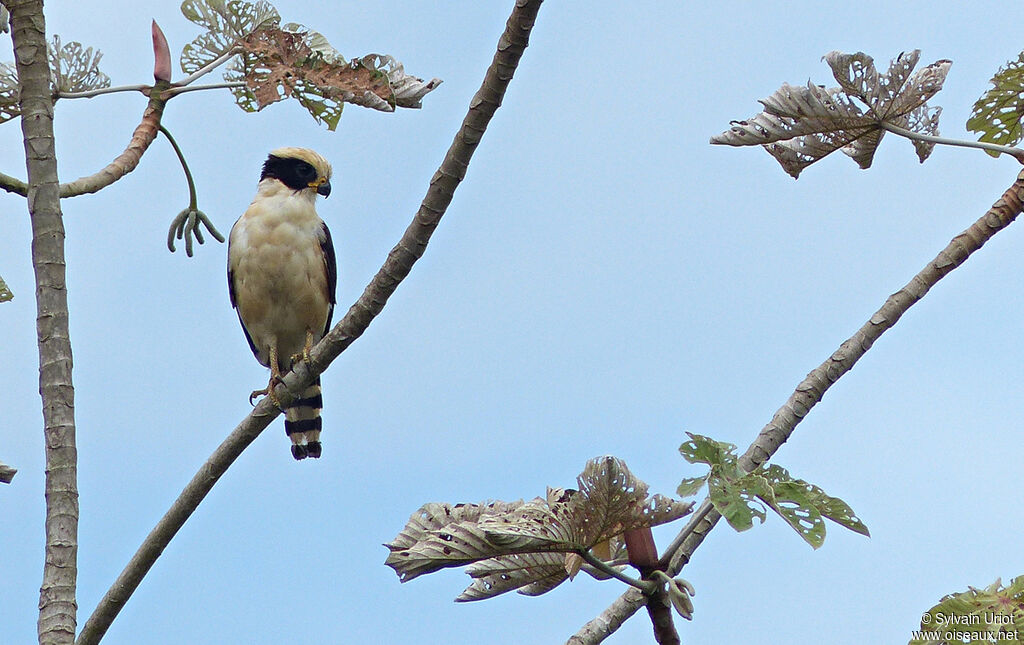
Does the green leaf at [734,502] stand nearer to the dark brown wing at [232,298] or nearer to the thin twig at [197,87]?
the thin twig at [197,87]

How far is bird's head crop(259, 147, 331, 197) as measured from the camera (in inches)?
278

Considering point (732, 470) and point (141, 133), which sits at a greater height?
point (141, 133)

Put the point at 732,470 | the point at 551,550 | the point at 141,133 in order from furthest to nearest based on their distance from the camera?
the point at 141,133, the point at 551,550, the point at 732,470

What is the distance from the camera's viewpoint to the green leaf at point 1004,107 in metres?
3.58

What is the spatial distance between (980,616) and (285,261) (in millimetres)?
4979

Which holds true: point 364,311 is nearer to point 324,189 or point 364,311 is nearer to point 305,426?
point 324,189

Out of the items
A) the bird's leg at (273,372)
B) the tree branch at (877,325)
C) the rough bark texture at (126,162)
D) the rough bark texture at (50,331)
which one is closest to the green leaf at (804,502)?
the tree branch at (877,325)

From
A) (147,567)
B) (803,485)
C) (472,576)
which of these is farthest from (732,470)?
(147,567)

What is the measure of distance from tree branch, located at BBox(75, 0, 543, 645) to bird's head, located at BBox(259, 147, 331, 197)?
274 centimetres

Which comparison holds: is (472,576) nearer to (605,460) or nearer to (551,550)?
(551,550)

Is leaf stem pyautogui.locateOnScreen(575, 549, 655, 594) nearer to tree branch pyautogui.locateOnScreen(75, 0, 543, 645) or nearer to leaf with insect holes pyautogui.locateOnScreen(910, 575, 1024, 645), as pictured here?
leaf with insect holes pyautogui.locateOnScreen(910, 575, 1024, 645)

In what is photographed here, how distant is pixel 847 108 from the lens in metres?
3.43

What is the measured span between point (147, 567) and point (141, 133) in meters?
1.58

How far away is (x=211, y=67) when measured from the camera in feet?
15.1
